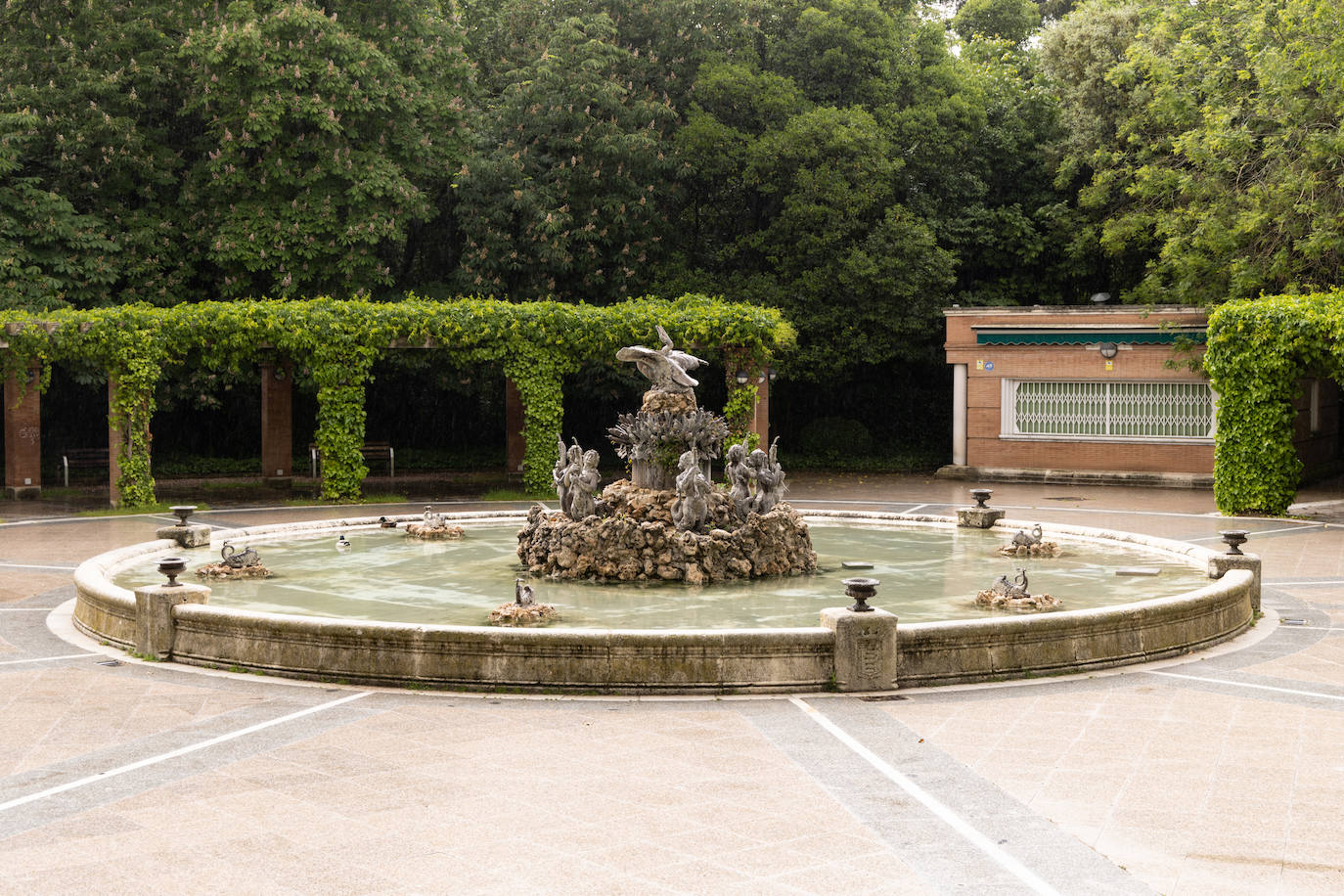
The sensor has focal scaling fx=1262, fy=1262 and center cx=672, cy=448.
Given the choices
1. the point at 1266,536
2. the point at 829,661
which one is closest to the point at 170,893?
the point at 829,661

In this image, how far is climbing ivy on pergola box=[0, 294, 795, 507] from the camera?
22.6 m

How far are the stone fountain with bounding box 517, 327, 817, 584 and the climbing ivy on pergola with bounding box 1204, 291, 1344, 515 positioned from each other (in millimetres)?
10293

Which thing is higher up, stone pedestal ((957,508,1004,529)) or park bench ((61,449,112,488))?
park bench ((61,449,112,488))

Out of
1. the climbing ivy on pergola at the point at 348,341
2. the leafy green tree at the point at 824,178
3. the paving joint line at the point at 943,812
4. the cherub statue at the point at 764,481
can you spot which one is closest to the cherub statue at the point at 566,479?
the cherub statue at the point at 764,481

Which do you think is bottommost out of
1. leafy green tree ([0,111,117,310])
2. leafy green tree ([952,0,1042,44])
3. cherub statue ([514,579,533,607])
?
cherub statue ([514,579,533,607])

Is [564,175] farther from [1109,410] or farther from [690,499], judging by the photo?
[690,499]

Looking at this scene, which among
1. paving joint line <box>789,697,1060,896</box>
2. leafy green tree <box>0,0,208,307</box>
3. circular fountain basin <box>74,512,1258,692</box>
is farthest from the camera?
leafy green tree <box>0,0,208,307</box>

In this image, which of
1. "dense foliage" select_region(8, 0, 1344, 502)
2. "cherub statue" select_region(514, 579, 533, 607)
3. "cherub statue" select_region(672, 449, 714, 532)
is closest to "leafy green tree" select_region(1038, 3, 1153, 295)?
"dense foliage" select_region(8, 0, 1344, 502)

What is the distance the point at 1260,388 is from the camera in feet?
68.9

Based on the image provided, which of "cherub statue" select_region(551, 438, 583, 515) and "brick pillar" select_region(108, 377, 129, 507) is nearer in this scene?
"cherub statue" select_region(551, 438, 583, 515)

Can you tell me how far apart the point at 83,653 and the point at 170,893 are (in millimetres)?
5769

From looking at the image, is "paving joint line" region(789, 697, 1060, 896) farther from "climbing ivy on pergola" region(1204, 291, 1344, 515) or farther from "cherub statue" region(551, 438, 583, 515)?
"climbing ivy on pergola" region(1204, 291, 1344, 515)

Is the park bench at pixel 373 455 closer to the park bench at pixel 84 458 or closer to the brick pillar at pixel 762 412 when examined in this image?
the park bench at pixel 84 458

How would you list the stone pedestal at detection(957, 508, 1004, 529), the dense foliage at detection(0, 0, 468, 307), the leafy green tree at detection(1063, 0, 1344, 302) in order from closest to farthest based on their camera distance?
1. the stone pedestal at detection(957, 508, 1004, 529)
2. the leafy green tree at detection(1063, 0, 1344, 302)
3. the dense foliage at detection(0, 0, 468, 307)
